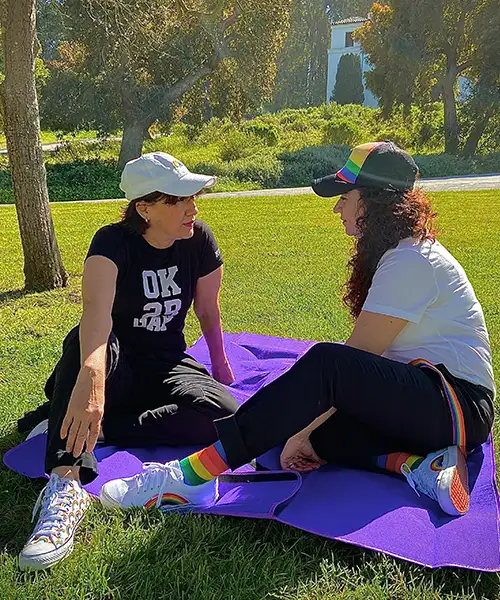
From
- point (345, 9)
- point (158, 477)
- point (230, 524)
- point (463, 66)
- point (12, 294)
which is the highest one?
point (345, 9)

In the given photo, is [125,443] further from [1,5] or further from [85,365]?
[1,5]

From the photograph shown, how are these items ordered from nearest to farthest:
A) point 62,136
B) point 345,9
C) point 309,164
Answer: point 309,164 < point 62,136 < point 345,9

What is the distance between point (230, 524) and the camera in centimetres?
222

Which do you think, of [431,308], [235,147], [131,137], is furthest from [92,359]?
[235,147]

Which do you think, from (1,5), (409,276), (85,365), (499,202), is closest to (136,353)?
(85,365)

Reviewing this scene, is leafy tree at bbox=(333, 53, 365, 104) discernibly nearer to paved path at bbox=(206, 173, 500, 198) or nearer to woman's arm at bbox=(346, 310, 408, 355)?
paved path at bbox=(206, 173, 500, 198)

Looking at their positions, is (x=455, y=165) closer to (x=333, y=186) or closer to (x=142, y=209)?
(x=333, y=186)

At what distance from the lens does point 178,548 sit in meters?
2.10

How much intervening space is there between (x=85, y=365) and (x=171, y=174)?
0.85 metres

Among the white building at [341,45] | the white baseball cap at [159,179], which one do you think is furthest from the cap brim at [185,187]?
the white building at [341,45]

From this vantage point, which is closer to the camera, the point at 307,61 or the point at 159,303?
the point at 159,303

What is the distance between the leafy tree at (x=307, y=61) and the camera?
58.8m

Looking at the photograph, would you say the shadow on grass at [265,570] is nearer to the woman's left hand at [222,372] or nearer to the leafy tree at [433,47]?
the woman's left hand at [222,372]

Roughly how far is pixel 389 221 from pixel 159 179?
0.93 m
